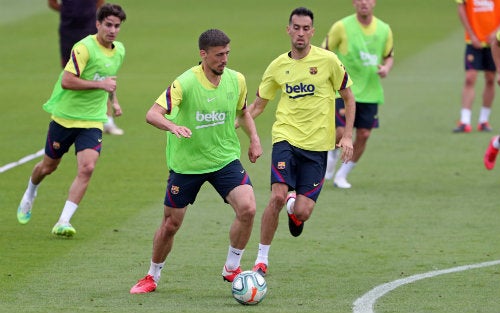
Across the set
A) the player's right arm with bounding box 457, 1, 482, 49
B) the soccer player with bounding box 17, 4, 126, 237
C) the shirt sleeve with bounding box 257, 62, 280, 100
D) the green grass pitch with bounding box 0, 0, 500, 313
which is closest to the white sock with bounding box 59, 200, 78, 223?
the soccer player with bounding box 17, 4, 126, 237

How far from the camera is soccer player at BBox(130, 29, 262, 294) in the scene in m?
10.4

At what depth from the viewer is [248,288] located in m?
9.95

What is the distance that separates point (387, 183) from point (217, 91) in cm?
649

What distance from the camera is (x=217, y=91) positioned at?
34.5ft

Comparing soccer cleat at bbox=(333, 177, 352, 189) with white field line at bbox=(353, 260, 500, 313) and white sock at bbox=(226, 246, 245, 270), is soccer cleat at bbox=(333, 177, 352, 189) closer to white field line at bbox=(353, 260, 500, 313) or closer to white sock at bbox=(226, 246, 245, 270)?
white field line at bbox=(353, 260, 500, 313)

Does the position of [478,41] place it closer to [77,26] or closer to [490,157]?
[490,157]

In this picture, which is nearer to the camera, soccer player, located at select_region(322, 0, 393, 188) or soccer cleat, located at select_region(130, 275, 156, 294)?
soccer cleat, located at select_region(130, 275, 156, 294)

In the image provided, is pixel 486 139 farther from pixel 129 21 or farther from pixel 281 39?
pixel 129 21

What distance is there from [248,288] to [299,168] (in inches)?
83.0

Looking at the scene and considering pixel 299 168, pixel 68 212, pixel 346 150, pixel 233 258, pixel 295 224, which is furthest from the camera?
pixel 68 212

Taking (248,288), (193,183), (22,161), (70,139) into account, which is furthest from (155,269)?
(22,161)

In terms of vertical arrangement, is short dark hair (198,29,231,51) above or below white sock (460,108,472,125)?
above

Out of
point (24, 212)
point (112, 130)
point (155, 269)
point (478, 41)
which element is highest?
point (155, 269)

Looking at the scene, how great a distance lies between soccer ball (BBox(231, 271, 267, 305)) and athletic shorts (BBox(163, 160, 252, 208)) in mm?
924
